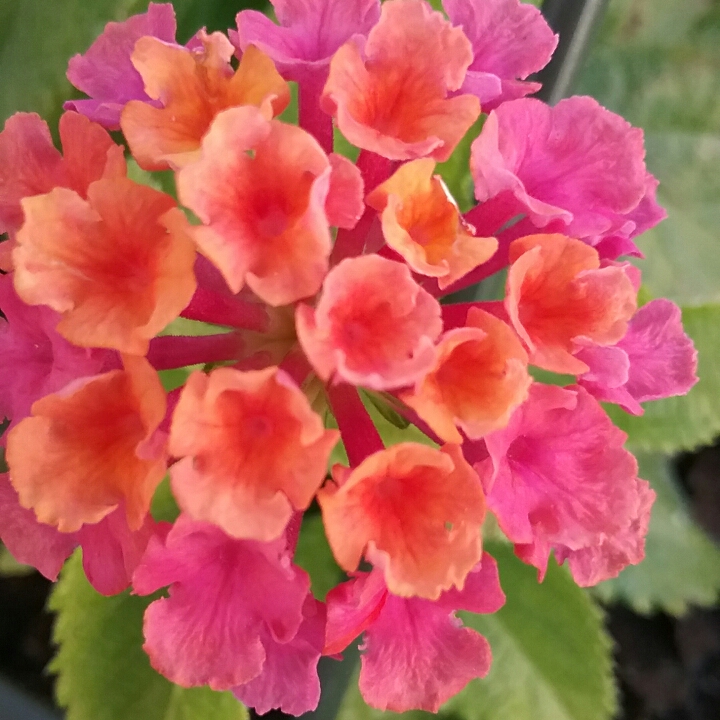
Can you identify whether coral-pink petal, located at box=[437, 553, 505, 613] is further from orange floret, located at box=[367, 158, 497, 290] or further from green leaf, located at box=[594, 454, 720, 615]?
green leaf, located at box=[594, 454, 720, 615]

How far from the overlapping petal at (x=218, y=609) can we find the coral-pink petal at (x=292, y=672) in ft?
0.07

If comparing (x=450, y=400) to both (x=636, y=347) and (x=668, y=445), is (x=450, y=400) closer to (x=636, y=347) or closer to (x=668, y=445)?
(x=636, y=347)

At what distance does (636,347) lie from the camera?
0.41 metres

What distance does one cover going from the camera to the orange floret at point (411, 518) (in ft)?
0.94

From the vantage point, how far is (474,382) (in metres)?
0.30

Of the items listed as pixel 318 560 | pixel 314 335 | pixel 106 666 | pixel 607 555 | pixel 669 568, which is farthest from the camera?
pixel 669 568

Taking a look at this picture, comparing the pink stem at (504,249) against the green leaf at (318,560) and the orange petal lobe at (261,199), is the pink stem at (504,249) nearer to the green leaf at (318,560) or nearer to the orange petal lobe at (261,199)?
the orange petal lobe at (261,199)

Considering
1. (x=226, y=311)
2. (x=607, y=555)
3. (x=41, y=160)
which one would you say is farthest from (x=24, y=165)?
(x=607, y=555)

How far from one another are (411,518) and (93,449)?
0.13 meters

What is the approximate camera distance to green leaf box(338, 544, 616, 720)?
0.63 metres

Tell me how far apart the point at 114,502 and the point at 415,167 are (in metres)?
0.18

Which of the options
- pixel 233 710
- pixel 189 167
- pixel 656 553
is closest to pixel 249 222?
pixel 189 167

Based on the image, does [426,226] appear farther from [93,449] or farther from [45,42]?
[45,42]

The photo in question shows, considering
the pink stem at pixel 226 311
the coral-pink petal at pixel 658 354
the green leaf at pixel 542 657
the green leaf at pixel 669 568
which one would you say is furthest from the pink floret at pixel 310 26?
the green leaf at pixel 669 568
